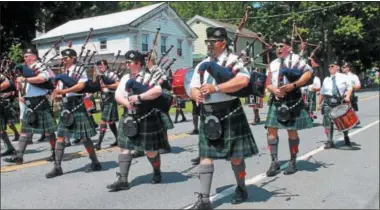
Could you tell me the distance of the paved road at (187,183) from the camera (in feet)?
16.5

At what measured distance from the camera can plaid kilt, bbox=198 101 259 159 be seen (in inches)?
183

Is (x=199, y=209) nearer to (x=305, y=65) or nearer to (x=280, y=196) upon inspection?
(x=280, y=196)

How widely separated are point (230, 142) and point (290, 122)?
1983 millimetres

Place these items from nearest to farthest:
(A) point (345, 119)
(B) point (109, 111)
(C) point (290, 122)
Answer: (C) point (290, 122)
(A) point (345, 119)
(B) point (109, 111)

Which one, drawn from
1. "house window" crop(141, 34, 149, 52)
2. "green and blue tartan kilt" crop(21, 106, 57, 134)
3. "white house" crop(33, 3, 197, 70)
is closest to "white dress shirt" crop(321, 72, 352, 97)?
"green and blue tartan kilt" crop(21, 106, 57, 134)

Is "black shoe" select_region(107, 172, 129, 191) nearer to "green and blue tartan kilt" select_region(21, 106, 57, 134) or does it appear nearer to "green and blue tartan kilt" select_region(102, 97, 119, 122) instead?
"green and blue tartan kilt" select_region(21, 106, 57, 134)

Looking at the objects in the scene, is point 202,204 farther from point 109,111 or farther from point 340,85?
point 340,85

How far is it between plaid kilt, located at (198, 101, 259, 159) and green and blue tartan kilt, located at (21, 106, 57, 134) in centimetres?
308

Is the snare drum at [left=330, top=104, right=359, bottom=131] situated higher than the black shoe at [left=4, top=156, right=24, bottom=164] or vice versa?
the snare drum at [left=330, top=104, right=359, bottom=131]

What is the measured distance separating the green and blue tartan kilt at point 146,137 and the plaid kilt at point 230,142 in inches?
38.9

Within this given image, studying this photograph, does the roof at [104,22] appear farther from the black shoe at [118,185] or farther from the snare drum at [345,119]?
the black shoe at [118,185]

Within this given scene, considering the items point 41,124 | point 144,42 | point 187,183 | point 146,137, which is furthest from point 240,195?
point 144,42

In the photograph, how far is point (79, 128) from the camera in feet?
21.1

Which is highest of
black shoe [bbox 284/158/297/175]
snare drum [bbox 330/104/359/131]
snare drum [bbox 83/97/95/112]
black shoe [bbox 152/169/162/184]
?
snare drum [bbox 83/97/95/112]
